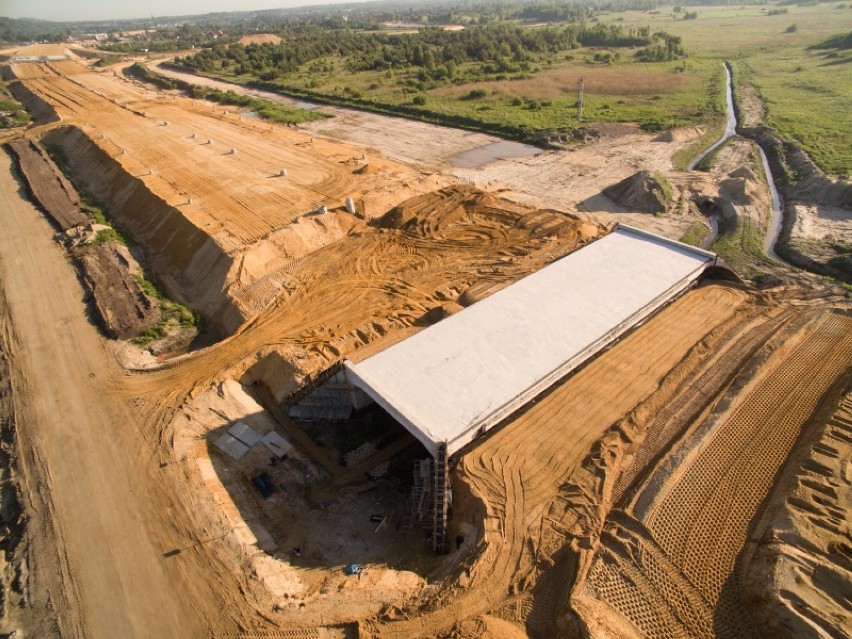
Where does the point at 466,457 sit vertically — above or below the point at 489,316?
below

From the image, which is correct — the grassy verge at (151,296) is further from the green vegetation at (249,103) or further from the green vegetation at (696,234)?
the green vegetation at (696,234)

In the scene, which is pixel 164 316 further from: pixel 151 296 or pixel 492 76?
→ pixel 492 76

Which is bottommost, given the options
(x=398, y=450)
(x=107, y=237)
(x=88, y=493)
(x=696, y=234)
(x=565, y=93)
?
(x=398, y=450)

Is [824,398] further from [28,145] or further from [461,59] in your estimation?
[461,59]

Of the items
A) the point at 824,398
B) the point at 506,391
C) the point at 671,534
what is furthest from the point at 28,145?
the point at 824,398

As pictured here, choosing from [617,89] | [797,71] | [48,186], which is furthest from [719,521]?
[797,71]

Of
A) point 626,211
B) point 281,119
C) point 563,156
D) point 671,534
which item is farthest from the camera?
point 281,119

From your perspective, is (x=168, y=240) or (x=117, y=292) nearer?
(x=117, y=292)
